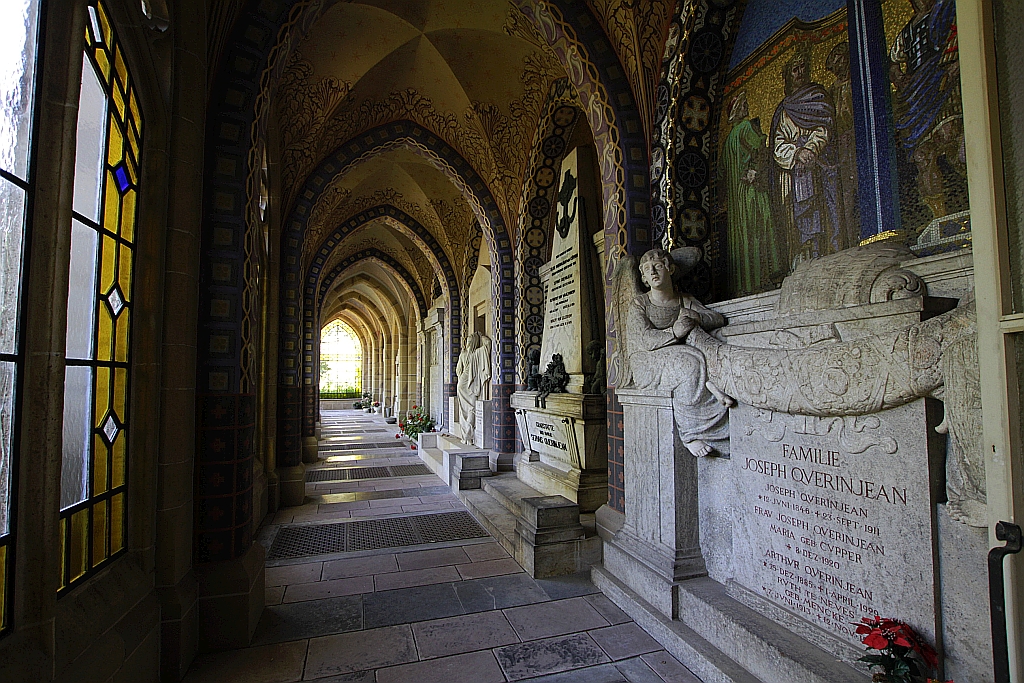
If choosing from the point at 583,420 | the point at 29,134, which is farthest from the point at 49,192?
the point at 583,420

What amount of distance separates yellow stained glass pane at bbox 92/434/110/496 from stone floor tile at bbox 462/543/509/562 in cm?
288

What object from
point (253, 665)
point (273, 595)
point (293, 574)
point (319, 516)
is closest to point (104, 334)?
point (253, 665)

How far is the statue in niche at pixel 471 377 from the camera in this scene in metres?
8.98

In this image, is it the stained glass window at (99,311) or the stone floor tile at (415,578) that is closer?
the stained glass window at (99,311)

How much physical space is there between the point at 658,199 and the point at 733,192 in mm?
562

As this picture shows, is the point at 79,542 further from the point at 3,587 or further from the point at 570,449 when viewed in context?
the point at 570,449

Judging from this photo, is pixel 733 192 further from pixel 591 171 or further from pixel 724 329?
pixel 591 171

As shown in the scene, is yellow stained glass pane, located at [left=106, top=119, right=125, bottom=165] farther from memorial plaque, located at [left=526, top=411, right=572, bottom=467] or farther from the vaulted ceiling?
memorial plaque, located at [left=526, top=411, right=572, bottom=467]

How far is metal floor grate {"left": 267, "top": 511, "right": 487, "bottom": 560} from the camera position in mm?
4832

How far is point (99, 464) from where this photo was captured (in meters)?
2.34

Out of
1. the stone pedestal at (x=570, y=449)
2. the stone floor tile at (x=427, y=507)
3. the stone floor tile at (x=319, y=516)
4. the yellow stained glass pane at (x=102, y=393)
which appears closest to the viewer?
the yellow stained glass pane at (x=102, y=393)

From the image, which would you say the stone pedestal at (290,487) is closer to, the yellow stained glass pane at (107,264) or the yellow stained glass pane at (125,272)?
the yellow stained glass pane at (125,272)

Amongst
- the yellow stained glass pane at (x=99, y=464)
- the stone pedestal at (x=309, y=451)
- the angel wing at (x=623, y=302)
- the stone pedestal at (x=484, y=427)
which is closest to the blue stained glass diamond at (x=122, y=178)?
the yellow stained glass pane at (x=99, y=464)

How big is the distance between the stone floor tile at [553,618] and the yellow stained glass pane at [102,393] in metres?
2.51
